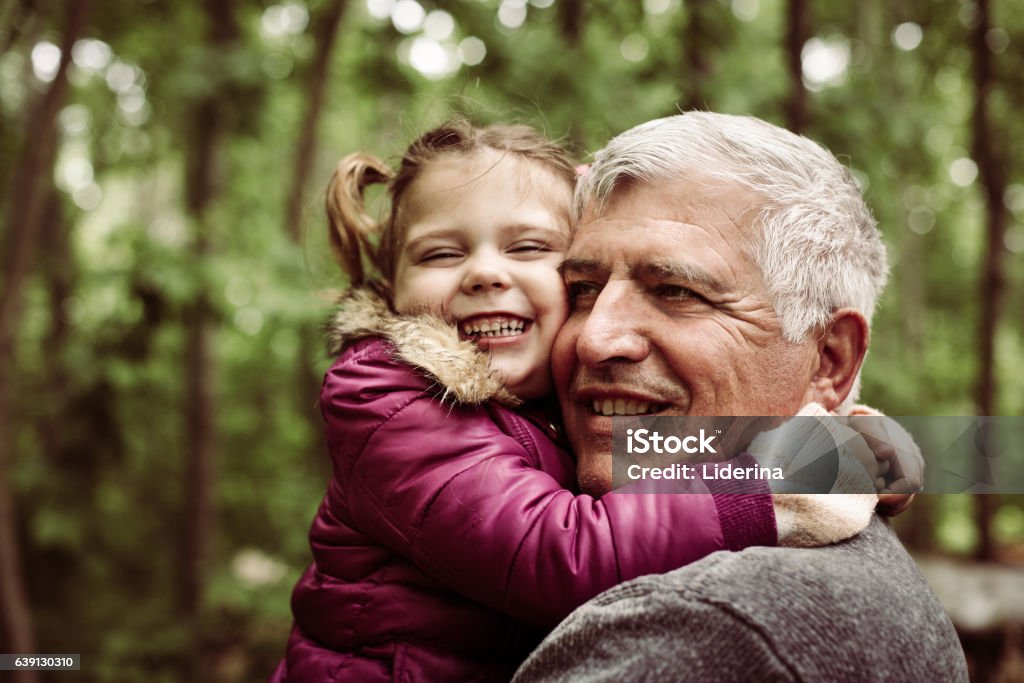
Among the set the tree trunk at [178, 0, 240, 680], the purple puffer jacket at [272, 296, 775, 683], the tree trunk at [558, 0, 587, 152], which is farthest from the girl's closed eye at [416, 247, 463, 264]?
the tree trunk at [178, 0, 240, 680]

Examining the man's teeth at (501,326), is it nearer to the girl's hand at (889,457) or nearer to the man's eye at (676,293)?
the man's eye at (676,293)

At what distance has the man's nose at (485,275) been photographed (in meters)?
1.94

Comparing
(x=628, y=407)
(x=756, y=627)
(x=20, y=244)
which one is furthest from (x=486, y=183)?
(x=20, y=244)

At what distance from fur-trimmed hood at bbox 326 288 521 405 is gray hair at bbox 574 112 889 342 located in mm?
462

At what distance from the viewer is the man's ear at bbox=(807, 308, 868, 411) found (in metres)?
1.81

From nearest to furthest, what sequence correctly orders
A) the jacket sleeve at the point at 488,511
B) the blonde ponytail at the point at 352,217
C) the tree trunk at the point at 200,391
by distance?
the jacket sleeve at the point at 488,511, the blonde ponytail at the point at 352,217, the tree trunk at the point at 200,391

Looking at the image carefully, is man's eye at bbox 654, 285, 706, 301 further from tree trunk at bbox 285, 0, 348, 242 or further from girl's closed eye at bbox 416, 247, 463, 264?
tree trunk at bbox 285, 0, 348, 242

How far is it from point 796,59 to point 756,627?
498 cm

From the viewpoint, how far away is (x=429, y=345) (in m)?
1.79

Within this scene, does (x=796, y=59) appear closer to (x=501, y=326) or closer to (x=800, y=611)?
(x=501, y=326)

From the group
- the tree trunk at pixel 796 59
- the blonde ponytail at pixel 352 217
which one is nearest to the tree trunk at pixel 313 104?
the tree trunk at pixel 796 59

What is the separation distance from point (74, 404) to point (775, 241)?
225 inches

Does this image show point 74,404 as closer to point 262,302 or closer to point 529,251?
point 262,302

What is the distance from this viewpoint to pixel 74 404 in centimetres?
591
